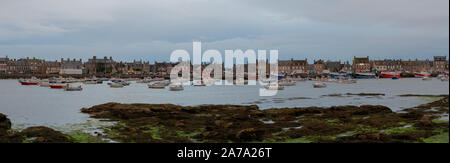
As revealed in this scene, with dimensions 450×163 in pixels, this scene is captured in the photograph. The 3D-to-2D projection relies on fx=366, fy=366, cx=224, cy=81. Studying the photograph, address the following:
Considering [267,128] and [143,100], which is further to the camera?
[143,100]

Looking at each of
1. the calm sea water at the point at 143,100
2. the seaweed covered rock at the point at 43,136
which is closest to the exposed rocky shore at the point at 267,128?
the seaweed covered rock at the point at 43,136

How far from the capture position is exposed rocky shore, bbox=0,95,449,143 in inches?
892

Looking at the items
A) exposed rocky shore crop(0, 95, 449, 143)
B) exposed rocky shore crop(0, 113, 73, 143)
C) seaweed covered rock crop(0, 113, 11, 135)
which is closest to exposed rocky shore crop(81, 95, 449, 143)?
exposed rocky shore crop(0, 95, 449, 143)

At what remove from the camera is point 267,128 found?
87.7 ft

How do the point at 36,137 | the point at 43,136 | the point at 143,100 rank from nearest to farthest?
1. the point at 43,136
2. the point at 36,137
3. the point at 143,100

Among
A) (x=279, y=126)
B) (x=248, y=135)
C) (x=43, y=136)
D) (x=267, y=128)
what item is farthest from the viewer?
(x=279, y=126)

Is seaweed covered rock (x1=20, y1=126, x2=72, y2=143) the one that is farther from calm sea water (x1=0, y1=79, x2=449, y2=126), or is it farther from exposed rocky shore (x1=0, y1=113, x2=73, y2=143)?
calm sea water (x1=0, y1=79, x2=449, y2=126)

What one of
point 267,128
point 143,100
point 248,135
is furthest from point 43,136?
point 143,100

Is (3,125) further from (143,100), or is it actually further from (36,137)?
(143,100)
